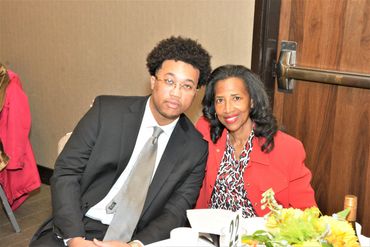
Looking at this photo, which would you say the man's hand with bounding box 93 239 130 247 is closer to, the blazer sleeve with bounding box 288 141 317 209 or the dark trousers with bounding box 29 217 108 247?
the dark trousers with bounding box 29 217 108 247

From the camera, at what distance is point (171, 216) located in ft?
6.93

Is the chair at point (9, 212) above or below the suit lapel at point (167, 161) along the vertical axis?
below

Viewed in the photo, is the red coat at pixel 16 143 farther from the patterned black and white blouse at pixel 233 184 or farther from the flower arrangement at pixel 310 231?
the flower arrangement at pixel 310 231

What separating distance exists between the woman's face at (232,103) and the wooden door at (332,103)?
24.1 inches

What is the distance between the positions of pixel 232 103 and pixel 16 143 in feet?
5.84

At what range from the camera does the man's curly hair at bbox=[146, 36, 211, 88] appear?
2.17 meters

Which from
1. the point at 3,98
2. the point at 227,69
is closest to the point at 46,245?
the point at 227,69

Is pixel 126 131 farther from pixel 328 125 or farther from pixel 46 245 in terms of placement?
pixel 328 125

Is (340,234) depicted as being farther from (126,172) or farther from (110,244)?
(126,172)

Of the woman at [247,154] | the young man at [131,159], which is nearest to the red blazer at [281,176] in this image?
the woman at [247,154]

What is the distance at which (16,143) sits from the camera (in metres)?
3.35

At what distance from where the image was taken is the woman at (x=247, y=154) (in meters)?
2.21

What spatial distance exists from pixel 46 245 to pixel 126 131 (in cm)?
59

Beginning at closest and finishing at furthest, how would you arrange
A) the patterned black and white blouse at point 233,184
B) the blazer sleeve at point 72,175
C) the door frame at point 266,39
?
the blazer sleeve at point 72,175 → the patterned black and white blouse at point 233,184 → the door frame at point 266,39
